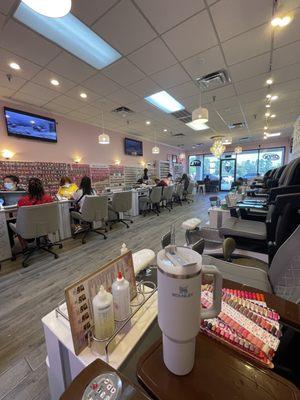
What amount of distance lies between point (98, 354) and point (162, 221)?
440cm

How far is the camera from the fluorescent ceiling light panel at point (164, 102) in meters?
4.14

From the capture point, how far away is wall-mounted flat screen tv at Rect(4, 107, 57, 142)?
4.16 m

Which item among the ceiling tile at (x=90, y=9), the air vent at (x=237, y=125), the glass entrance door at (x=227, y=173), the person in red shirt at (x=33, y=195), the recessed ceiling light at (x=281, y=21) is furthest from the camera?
the glass entrance door at (x=227, y=173)

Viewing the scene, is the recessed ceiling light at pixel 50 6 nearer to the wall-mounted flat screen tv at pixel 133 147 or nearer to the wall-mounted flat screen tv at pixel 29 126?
the wall-mounted flat screen tv at pixel 29 126

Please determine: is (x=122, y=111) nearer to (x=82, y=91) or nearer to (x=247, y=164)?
(x=82, y=91)

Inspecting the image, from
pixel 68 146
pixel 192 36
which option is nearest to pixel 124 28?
pixel 192 36

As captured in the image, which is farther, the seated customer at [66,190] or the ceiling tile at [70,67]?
the seated customer at [66,190]

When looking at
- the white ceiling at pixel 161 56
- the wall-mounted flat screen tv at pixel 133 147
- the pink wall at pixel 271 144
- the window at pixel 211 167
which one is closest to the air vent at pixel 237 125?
the white ceiling at pixel 161 56

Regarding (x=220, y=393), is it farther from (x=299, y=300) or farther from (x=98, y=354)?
(x=299, y=300)

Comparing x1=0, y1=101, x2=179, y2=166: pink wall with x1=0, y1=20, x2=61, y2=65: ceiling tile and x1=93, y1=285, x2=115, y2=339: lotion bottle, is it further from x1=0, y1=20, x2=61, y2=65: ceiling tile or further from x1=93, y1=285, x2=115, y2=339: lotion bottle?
x1=93, y1=285, x2=115, y2=339: lotion bottle

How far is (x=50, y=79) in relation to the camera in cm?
325

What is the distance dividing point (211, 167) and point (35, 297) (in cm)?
1248

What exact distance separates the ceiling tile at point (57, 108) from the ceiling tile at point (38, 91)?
34 centimetres

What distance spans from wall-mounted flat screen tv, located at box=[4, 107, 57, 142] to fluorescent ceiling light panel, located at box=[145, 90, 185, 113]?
2836mm
